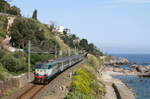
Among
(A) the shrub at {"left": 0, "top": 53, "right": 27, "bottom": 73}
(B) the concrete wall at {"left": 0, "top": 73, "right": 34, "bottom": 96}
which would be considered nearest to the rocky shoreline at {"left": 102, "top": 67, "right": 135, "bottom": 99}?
(B) the concrete wall at {"left": 0, "top": 73, "right": 34, "bottom": 96}

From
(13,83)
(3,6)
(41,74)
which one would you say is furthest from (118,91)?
(3,6)

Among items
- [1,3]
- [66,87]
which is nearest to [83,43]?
[1,3]

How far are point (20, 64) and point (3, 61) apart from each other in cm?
248

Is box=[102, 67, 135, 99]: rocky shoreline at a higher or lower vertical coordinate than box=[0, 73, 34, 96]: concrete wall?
lower

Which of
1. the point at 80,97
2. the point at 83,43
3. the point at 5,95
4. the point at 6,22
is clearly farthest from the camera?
the point at 83,43

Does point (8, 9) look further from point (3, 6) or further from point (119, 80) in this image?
point (119, 80)

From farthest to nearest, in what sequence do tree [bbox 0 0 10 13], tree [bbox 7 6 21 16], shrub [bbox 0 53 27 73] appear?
tree [bbox 7 6 21 16]
tree [bbox 0 0 10 13]
shrub [bbox 0 53 27 73]

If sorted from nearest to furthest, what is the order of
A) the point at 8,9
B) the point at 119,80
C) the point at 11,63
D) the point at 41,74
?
the point at 41,74
the point at 11,63
the point at 119,80
the point at 8,9

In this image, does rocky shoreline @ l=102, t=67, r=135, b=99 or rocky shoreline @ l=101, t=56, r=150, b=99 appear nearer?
rocky shoreline @ l=102, t=67, r=135, b=99

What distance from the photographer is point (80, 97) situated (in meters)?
25.3

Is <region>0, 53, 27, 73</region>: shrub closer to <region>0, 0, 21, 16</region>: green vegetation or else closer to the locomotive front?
the locomotive front

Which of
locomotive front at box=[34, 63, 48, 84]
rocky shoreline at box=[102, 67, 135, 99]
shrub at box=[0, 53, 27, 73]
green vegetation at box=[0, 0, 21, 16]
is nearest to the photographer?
locomotive front at box=[34, 63, 48, 84]

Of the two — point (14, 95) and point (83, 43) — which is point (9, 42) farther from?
point (83, 43)

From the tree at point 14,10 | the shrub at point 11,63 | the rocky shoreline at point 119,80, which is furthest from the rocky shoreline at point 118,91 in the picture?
the tree at point 14,10
